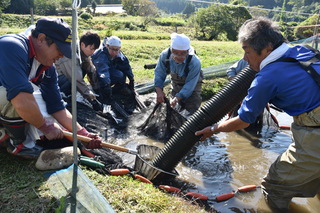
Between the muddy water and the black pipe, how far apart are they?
1.79 ft

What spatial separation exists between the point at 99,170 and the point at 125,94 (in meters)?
3.51

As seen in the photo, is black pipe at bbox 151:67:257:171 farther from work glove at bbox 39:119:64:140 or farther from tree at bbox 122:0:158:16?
tree at bbox 122:0:158:16

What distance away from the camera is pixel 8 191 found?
9.11ft

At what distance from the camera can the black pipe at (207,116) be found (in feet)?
11.9

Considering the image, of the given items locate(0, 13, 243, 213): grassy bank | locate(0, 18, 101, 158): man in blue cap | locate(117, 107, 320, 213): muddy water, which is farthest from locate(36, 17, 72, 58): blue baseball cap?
locate(117, 107, 320, 213): muddy water

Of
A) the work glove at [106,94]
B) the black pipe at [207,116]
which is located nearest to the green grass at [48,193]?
the black pipe at [207,116]

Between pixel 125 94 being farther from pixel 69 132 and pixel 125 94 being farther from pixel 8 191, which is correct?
pixel 8 191

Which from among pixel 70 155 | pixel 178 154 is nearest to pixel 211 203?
pixel 178 154

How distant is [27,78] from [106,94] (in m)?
3.46

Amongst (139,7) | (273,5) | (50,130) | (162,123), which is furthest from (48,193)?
(273,5)

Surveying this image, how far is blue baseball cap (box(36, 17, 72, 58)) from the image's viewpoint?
2793 mm

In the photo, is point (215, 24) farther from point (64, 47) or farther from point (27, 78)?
point (27, 78)

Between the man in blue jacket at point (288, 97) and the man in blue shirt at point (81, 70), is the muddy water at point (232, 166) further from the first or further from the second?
the man in blue shirt at point (81, 70)

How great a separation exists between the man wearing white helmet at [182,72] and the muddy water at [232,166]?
2.78ft
